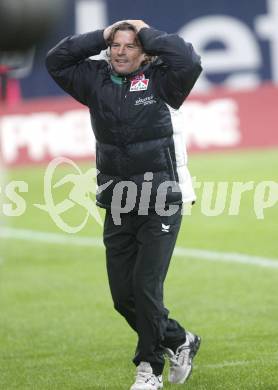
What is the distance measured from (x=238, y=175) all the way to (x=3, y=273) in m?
7.70

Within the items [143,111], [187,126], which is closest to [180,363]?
[143,111]

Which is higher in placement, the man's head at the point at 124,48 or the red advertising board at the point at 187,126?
the man's head at the point at 124,48

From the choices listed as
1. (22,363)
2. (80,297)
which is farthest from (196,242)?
(22,363)

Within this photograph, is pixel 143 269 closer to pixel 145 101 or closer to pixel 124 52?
pixel 145 101

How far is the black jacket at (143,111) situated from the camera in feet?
18.8

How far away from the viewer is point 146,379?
19.0 ft

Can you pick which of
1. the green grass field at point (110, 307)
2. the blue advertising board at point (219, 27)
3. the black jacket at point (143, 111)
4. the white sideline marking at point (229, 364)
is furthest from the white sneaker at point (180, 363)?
the blue advertising board at point (219, 27)

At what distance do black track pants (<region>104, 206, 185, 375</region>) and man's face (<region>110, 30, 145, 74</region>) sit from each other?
0.82 meters

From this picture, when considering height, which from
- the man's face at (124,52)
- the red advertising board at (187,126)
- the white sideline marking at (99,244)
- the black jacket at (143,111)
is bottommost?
the white sideline marking at (99,244)

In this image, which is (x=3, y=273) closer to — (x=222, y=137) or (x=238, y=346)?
(x=238, y=346)

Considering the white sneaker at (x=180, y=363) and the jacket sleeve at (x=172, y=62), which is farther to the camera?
the white sneaker at (x=180, y=363)

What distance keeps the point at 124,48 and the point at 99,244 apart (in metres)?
7.81

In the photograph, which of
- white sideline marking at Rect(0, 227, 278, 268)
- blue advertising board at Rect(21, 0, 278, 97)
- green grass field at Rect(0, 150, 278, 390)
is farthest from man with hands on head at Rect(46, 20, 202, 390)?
blue advertising board at Rect(21, 0, 278, 97)

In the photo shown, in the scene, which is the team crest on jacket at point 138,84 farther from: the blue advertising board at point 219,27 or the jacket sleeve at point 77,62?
the blue advertising board at point 219,27
